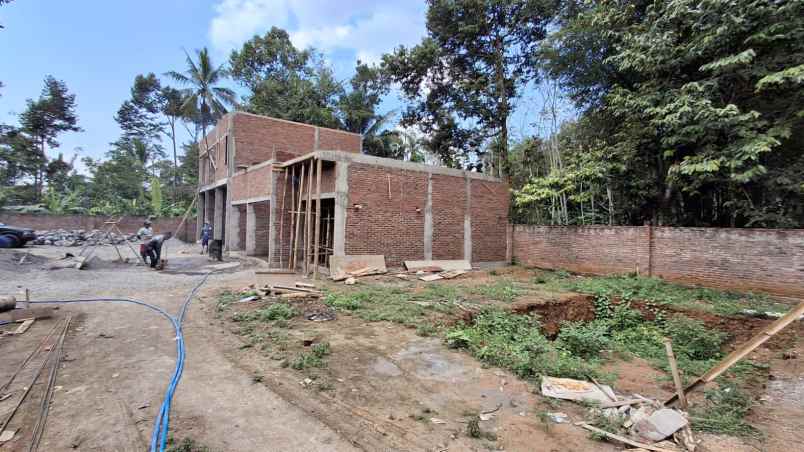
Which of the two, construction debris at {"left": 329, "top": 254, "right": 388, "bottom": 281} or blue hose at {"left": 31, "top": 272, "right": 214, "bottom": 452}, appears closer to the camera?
blue hose at {"left": 31, "top": 272, "right": 214, "bottom": 452}

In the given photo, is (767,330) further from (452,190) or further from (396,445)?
(452,190)

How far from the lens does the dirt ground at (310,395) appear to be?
9.65ft

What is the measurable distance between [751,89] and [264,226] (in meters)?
17.8

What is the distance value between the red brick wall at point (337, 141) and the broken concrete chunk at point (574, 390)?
18828 millimetres

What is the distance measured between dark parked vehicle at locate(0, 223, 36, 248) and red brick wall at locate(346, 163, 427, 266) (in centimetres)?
1679

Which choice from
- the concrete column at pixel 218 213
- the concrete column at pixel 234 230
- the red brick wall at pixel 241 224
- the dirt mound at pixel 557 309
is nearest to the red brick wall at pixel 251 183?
the red brick wall at pixel 241 224

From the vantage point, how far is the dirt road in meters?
2.89

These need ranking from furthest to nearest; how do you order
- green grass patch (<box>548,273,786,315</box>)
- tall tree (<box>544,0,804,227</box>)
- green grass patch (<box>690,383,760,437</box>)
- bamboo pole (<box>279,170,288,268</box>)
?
bamboo pole (<box>279,170,288,268</box>)
tall tree (<box>544,0,804,227</box>)
green grass patch (<box>548,273,786,315</box>)
green grass patch (<box>690,383,760,437</box>)

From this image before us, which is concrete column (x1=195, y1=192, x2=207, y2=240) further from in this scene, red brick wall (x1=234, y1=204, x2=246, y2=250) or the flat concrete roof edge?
the flat concrete roof edge

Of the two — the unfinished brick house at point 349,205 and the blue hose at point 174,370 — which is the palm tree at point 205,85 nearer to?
the unfinished brick house at point 349,205

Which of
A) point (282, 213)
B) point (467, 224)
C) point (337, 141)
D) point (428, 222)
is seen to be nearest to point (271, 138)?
point (337, 141)

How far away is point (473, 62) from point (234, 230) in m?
15.1

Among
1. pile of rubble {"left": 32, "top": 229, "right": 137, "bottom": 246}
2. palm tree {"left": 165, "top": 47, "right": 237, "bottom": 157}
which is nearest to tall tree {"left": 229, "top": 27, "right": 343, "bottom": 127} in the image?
palm tree {"left": 165, "top": 47, "right": 237, "bottom": 157}

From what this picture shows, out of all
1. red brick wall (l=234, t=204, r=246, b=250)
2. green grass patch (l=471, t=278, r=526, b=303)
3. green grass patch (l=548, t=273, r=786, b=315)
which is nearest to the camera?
green grass patch (l=548, t=273, r=786, b=315)
